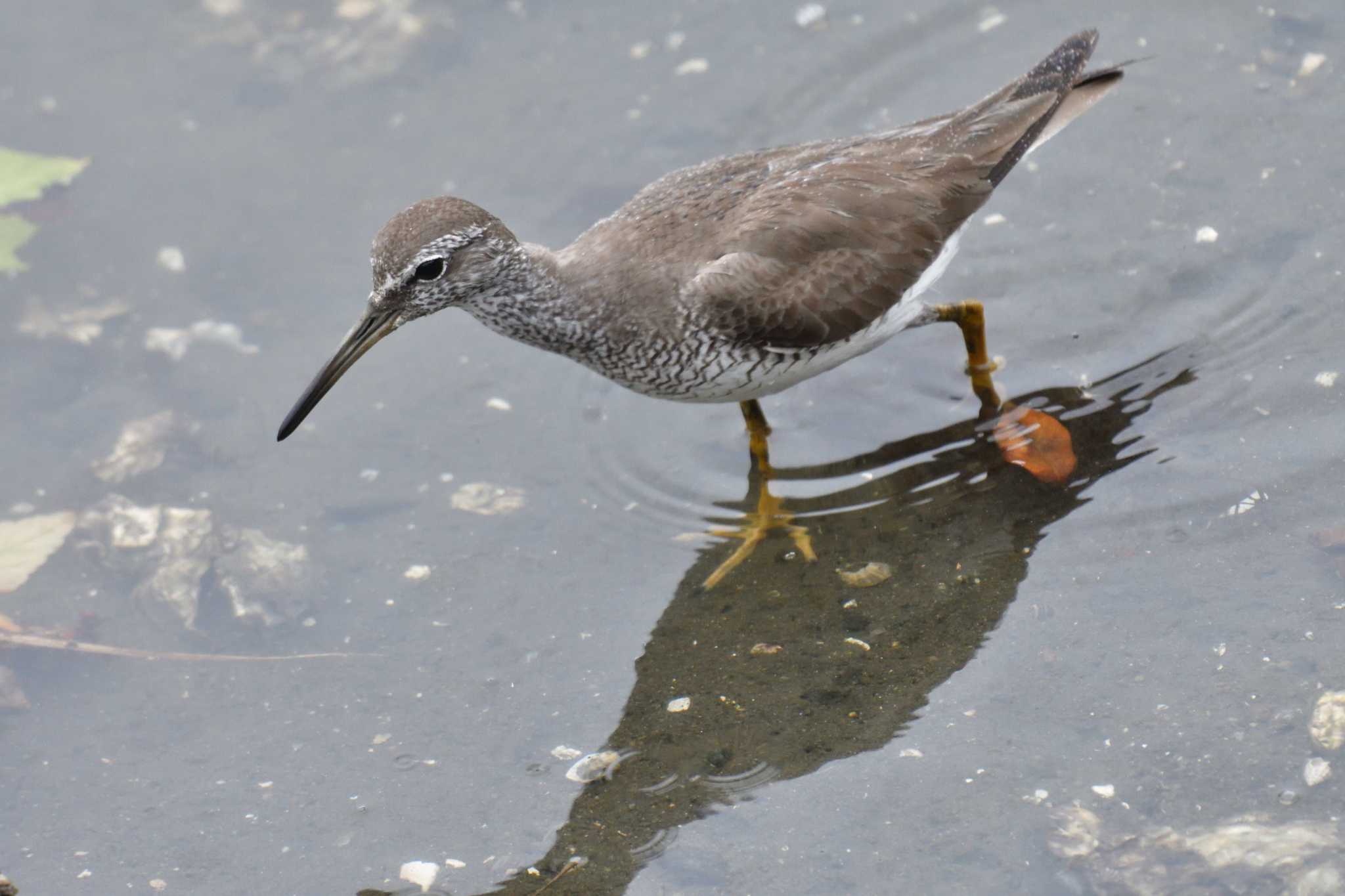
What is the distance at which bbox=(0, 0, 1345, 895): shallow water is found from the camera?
473 cm

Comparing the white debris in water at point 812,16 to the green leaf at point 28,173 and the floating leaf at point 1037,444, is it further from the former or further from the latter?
the green leaf at point 28,173

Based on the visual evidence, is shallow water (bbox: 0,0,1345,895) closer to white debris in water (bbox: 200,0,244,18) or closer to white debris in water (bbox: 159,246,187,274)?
white debris in water (bbox: 159,246,187,274)

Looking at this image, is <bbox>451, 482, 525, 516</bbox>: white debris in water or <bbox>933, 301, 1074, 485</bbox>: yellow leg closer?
<bbox>933, 301, 1074, 485</bbox>: yellow leg

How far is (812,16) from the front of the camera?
28.3 ft

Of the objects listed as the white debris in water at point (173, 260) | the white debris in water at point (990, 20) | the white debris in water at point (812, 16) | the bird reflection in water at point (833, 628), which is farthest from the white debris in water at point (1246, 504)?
the white debris in water at point (173, 260)

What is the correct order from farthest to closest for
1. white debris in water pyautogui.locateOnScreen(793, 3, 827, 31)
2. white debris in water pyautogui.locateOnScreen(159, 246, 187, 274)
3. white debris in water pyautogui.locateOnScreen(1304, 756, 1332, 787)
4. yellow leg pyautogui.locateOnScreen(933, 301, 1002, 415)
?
white debris in water pyautogui.locateOnScreen(793, 3, 827, 31) < white debris in water pyautogui.locateOnScreen(159, 246, 187, 274) < yellow leg pyautogui.locateOnScreen(933, 301, 1002, 415) < white debris in water pyautogui.locateOnScreen(1304, 756, 1332, 787)

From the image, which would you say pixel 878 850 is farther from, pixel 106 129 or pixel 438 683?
pixel 106 129

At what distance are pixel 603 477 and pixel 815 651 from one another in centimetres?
154

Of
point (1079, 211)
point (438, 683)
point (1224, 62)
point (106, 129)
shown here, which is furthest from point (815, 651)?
point (106, 129)

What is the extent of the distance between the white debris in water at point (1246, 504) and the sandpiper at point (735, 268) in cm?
74

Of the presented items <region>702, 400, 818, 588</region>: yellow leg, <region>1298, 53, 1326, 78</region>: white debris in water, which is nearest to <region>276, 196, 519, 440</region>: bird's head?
<region>702, 400, 818, 588</region>: yellow leg

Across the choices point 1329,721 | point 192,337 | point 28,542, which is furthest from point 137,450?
point 1329,721

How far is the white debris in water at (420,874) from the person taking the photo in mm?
4711

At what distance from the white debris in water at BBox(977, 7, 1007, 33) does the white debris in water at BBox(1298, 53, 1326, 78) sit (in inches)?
66.4
